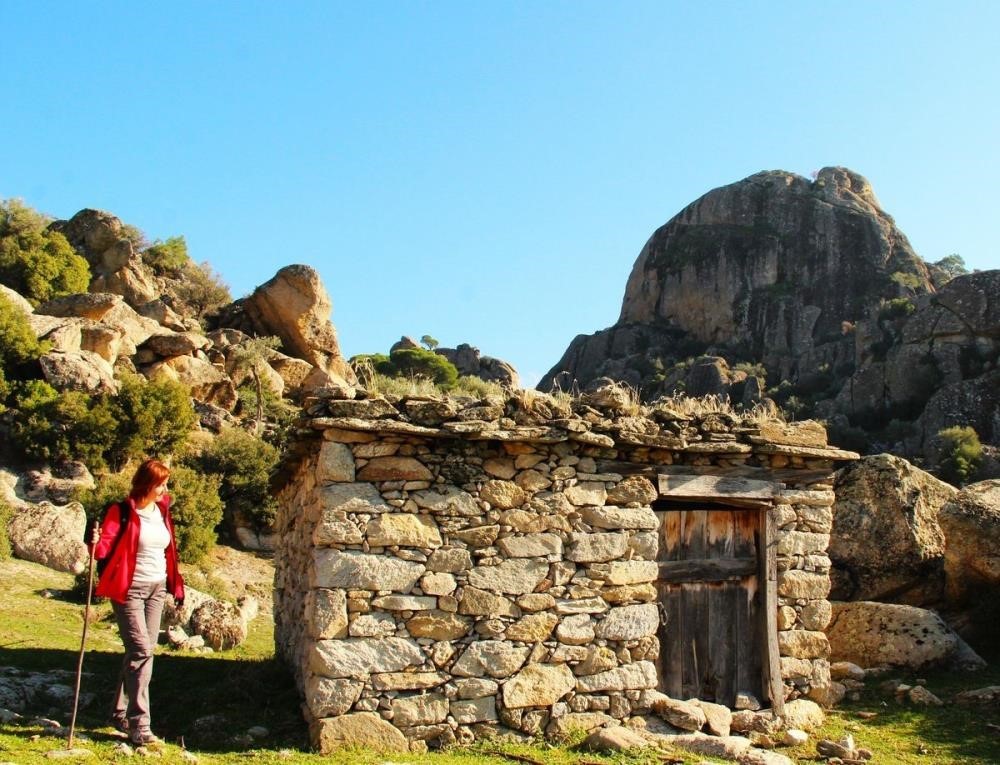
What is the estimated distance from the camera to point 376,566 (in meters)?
6.56

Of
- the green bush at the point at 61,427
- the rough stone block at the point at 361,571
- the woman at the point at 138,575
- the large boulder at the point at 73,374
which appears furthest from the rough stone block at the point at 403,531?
the large boulder at the point at 73,374

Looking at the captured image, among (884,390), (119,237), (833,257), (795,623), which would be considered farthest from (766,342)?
(795,623)

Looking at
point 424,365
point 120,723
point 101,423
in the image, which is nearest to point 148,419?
point 101,423

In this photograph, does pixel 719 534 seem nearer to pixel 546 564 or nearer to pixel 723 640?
pixel 723 640

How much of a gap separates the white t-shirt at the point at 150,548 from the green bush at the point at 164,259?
3332 centimetres

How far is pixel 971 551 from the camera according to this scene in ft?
39.0

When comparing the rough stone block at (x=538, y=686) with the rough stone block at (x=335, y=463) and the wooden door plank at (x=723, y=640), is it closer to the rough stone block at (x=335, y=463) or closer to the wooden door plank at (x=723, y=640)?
the wooden door plank at (x=723, y=640)

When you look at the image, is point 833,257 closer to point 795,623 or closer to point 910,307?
point 910,307

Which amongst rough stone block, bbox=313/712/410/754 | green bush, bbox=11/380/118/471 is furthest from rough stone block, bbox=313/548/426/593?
green bush, bbox=11/380/118/471

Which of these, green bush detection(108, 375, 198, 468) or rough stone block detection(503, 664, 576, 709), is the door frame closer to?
rough stone block detection(503, 664, 576, 709)

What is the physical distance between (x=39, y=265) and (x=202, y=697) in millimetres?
26294

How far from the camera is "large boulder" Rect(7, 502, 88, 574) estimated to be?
14703 mm

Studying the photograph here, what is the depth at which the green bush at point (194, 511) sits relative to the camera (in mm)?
17484

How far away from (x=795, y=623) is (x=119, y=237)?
31.6 m
